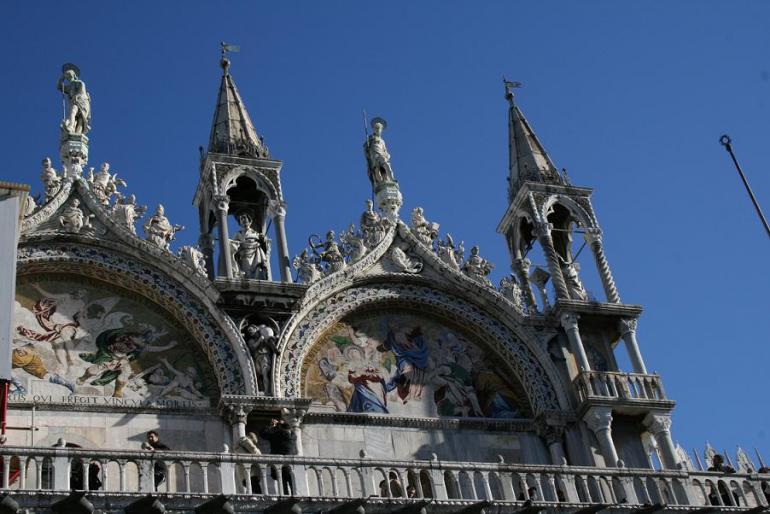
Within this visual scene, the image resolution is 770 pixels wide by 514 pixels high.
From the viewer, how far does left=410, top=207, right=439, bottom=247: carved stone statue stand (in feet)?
66.2

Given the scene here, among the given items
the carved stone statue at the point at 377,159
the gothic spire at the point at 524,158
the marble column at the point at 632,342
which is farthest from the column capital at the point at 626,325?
the carved stone statue at the point at 377,159

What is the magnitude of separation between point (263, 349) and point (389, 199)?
346 cm

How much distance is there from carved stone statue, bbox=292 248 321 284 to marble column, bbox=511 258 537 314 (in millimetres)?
2950

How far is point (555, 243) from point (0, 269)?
833 centimetres

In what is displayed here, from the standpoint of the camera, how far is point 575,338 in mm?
19516

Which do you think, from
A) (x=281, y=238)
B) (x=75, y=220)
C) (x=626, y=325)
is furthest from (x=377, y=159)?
(x=75, y=220)

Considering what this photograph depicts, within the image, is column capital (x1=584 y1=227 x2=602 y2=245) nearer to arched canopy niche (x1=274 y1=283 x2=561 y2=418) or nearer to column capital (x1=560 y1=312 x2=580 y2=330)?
column capital (x1=560 y1=312 x2=580 y2=330)

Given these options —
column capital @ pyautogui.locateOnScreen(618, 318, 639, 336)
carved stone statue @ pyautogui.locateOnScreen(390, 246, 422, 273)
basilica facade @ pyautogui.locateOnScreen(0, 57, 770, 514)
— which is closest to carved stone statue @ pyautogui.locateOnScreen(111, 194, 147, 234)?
basilica facade @ pyautogui.locateOnScreen(0, 57, 770, 514)

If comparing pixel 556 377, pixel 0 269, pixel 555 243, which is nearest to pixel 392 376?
pixel 556 377

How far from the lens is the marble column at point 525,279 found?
2020cm

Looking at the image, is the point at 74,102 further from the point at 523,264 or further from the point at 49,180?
the point at 523,264

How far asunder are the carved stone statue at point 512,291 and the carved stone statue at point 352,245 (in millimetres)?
1924

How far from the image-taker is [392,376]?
1898 cm

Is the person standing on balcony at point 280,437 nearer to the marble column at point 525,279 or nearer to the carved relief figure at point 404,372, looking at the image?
the carved relief figure at point 404,372
